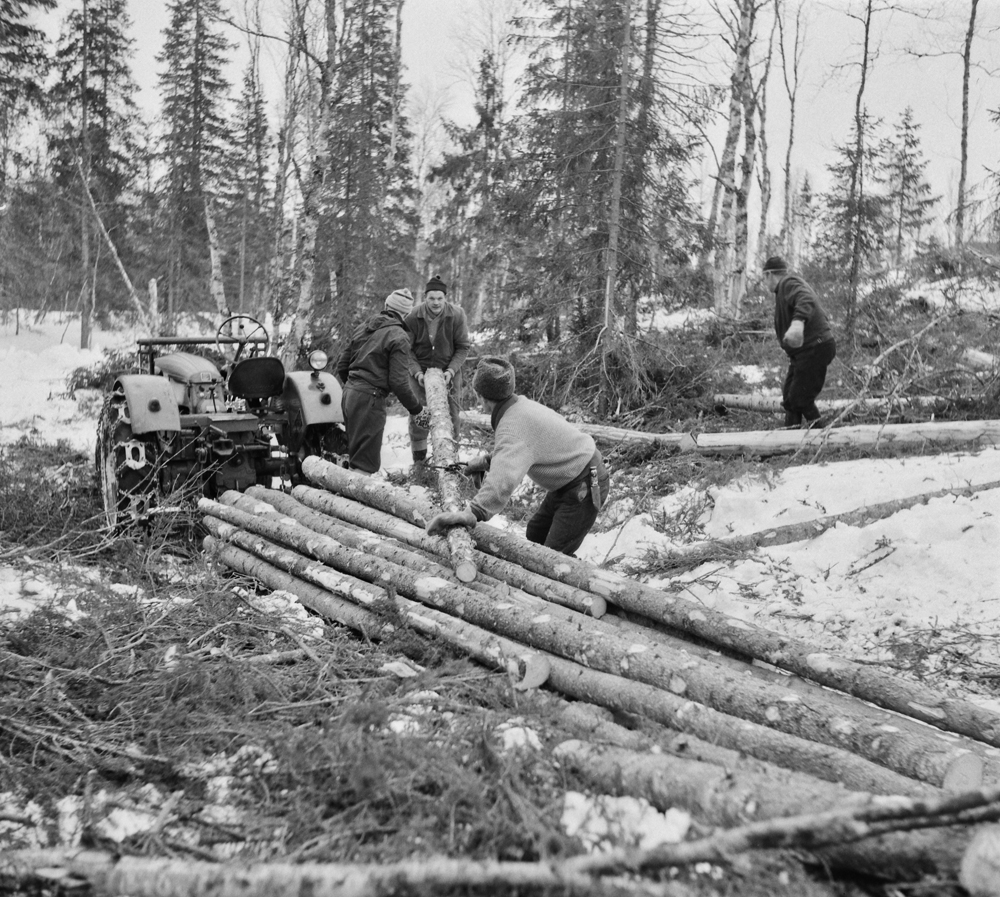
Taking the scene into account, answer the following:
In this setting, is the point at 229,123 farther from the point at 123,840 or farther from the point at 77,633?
the point at 123,840

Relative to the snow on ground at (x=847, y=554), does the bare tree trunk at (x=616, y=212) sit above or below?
above

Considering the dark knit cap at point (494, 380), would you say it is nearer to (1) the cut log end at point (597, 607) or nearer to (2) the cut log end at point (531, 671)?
(1) the cut log end at point (597, 607)

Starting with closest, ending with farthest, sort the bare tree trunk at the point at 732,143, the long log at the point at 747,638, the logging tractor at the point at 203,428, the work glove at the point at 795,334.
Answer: the long log at the point at 747,638
the logging tractor at the point at 203,428
the work glove at the point at 795,334
the bare tree trunk at the point at 732,143

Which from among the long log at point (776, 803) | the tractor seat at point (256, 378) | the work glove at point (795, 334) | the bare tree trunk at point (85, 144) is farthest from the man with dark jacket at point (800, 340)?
the bare tree trunk at point (85, 144)

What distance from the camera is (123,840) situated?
267 cm

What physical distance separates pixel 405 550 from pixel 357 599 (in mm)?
509

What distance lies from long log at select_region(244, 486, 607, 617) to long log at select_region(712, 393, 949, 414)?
5.05 m

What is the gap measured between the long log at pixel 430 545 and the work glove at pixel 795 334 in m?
4.83

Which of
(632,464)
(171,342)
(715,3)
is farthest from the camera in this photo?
(715,3)

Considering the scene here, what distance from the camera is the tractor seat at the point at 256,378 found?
7.58 meters

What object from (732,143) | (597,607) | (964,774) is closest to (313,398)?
(597,607)

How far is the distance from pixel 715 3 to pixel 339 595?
19415 mm

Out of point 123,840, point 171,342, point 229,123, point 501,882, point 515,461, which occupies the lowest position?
point 123,840

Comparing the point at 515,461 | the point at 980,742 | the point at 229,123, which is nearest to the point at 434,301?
the point at 515,461
